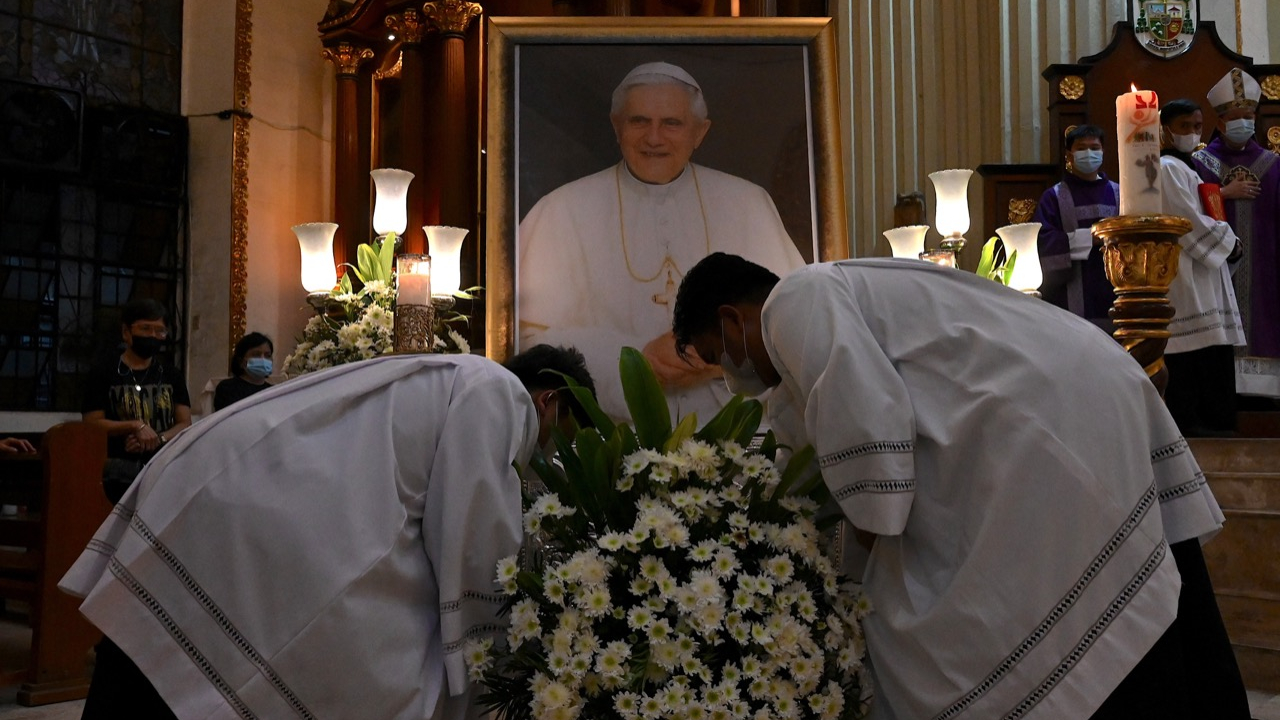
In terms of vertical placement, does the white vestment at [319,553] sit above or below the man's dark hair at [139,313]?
below

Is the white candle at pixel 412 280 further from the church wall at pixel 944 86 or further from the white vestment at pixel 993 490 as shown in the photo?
the church wall at pixel 944 86

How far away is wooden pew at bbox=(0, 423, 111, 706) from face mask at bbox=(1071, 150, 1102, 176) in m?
4.95

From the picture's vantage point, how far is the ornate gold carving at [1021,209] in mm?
6324

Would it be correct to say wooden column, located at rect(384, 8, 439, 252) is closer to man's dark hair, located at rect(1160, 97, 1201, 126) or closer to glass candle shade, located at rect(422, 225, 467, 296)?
glass candle shade, located at rect(422, 225, 467, 296)

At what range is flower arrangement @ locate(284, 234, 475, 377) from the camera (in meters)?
4.50

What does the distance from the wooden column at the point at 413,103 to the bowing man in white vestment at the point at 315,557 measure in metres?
5.22

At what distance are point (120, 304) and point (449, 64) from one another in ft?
10.9

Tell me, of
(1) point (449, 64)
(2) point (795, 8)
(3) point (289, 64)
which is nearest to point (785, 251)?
(2) point (795, 8)

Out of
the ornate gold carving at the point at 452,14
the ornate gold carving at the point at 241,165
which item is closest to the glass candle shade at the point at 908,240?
the ornate gold carving at the point at 452,14

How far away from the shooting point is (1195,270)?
555cm

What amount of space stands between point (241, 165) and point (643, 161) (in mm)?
4984

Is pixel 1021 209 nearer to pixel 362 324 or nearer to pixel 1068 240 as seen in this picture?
pixel 1068 240

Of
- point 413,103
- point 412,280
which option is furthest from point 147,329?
point 413,103

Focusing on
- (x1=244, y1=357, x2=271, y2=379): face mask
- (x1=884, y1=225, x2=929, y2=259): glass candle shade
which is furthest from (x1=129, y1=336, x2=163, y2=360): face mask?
(x1=884, y1=225, x2=929, y2=259): glass candle shade
